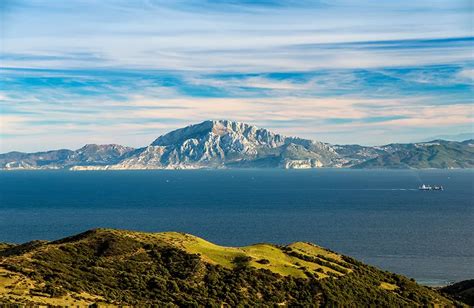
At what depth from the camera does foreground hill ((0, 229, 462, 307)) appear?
67.5m

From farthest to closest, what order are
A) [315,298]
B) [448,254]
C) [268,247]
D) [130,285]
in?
[448,254]
[268,247]
[315,298]
[130,285]

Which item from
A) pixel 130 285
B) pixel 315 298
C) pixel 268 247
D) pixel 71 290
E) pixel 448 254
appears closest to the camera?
pixel 71 290

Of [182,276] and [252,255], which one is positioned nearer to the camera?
[182,276]

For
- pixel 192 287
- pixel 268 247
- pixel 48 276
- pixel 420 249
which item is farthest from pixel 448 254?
pixel 48 276

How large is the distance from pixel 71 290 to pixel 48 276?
532 centimetres

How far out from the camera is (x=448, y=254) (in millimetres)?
162625

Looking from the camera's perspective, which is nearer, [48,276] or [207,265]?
[48,276]

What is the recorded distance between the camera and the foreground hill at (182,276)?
67.5m

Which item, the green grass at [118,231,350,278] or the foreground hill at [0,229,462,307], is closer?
the foreground hill at [0,229,462,307]

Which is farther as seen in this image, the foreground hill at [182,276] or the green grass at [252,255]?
the green grass at [252,255]

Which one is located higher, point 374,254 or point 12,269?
point 12,269

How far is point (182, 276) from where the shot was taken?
8044 centimetres

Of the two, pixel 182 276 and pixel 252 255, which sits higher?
pixel 252 255

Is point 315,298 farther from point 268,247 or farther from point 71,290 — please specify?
point 71,290
